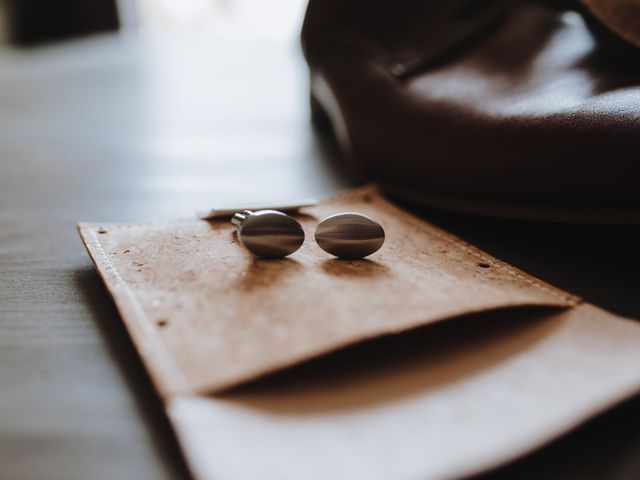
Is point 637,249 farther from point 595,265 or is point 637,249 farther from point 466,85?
point 466,85

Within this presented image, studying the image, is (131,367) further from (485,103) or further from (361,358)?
(485,103)

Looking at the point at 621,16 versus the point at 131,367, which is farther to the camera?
the point at 621,16

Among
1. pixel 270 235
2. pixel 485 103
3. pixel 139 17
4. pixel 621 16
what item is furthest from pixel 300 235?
pixel 139 17

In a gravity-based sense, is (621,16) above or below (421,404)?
above

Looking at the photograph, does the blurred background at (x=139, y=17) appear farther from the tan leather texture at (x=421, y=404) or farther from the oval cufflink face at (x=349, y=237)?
the tan leather texture at (x=421, y=404)

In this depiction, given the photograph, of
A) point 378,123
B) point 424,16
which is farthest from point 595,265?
point 424,16

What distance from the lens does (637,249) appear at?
49 cm

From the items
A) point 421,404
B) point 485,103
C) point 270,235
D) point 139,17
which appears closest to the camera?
point 421,404

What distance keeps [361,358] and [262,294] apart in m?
0.07

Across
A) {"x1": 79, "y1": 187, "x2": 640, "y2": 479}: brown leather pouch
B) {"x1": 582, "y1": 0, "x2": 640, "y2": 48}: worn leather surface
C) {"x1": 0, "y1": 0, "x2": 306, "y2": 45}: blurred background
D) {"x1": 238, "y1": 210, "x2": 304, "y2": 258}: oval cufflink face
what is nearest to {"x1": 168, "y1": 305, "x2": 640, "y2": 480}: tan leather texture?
{"x1": 79, "y1": 187, "x2": 640, "y2": 479}: brown leather pouch

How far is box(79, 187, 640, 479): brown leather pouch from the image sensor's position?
26 centimetres

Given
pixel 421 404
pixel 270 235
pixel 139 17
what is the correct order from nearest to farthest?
pixel 421 404
pixel 270 235
pixel 139 17

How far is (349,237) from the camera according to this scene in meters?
0.42

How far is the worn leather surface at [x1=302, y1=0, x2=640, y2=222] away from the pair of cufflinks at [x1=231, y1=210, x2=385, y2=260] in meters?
0.16
